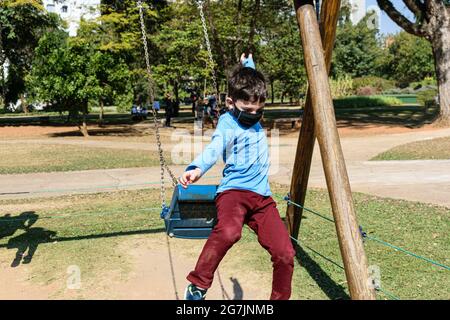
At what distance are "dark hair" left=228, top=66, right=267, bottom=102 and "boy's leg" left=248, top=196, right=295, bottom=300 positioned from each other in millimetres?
699

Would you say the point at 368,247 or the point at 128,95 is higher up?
the point at 128,95

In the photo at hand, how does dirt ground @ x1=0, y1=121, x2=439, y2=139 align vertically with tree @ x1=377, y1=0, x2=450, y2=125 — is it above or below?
below

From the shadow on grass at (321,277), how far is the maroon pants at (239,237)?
117 centimetres

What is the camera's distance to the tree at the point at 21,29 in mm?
27188

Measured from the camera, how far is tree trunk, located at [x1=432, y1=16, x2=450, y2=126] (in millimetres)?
19406

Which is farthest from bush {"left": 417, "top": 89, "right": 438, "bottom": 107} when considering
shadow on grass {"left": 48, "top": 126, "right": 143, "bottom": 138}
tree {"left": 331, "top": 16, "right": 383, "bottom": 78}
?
tree {"left": 331, "top": 16, "right": 383, "bottom": 78}

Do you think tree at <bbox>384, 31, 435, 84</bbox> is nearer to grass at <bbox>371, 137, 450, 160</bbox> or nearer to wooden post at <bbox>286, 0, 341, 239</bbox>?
grass at <bbox>371, 137, 450, 160</bbox>

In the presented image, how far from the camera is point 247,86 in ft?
11.2

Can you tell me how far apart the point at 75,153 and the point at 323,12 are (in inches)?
505

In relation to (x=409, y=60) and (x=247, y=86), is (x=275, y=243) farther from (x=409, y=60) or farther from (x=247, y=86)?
(x=409, y=60)
